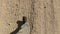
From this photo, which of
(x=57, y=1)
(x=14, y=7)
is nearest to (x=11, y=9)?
(x=14, y=7)

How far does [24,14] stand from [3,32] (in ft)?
0.24

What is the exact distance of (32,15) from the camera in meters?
0.60

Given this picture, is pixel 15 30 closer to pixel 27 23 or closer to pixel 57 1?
pixel 27 23

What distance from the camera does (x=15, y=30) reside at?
0.55 meters

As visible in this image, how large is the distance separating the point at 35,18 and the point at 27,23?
0.13 feet

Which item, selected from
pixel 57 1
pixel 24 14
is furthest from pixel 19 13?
pixel 57 1

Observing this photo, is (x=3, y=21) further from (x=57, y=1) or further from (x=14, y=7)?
(x=57, y=1)

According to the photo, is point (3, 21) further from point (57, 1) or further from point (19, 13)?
point (57, 1)

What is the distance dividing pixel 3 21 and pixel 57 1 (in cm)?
16

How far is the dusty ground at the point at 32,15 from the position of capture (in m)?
0.57

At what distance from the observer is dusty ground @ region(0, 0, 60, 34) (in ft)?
1.87

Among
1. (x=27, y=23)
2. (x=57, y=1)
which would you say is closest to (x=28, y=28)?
(x=27, y=23)

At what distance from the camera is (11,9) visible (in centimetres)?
58

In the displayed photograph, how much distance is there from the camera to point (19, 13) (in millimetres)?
584
